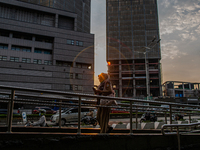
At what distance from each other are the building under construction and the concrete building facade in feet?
86.8

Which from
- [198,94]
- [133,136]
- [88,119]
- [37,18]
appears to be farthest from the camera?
[198,94]

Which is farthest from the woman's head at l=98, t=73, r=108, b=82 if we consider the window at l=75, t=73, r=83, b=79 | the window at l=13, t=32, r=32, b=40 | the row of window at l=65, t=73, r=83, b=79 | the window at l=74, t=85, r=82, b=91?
the window at l=13, t=32, r=32, b=40

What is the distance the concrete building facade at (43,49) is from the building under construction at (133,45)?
2645 cm

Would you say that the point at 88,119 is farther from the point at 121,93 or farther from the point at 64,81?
the point at 121,93

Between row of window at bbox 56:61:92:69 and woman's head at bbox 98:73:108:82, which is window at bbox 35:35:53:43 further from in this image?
woman's head at bbox 98:73:108:82

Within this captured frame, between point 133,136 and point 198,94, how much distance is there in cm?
8121

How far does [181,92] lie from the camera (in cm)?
7481

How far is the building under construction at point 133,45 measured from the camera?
3054 inches

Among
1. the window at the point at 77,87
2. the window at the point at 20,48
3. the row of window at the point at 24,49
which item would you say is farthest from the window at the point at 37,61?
the window at the point at 77,87

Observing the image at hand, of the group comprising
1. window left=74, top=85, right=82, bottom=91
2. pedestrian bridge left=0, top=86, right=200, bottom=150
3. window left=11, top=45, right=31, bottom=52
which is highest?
window left=11, top=45, right=31, bottom=52

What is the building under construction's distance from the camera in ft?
254

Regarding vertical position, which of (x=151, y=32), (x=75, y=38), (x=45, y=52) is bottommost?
(x=45, y=52)

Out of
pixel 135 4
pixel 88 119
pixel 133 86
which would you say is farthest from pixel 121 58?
pixel 88 119

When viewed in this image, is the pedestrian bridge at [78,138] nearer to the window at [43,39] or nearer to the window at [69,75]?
the window at [69,75]
